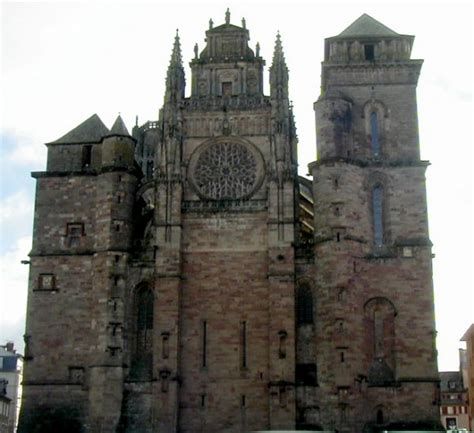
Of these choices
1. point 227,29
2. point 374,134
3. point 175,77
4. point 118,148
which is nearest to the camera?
point 374,134

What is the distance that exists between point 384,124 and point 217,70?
901 centimetres

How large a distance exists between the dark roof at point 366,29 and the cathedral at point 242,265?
146 millimetres

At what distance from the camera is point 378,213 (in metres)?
43.6

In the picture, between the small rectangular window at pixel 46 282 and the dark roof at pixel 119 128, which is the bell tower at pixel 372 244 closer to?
the dark roof at pixel 119 128

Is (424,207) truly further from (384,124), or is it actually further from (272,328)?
(272,328)

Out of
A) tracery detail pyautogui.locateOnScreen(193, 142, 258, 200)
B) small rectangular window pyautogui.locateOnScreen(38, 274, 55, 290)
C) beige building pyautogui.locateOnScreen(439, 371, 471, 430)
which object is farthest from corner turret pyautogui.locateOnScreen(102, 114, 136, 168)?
beige building pyautogui.locateOnScreen(439, 371, 471, 430)

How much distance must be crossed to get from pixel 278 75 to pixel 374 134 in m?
5.59

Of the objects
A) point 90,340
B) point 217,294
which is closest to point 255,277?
point 217,294

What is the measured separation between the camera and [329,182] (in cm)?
4300

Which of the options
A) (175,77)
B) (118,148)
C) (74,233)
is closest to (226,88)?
(175,77)

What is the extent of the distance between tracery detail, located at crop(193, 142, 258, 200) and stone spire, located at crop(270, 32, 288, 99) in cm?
314

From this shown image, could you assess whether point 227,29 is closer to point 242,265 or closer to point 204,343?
point 242,265

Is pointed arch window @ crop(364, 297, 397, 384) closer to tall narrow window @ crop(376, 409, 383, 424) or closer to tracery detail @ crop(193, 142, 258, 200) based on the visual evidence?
tall narrow window @ crop(376, 409, 383, 424)

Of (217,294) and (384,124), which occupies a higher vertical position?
(384,124)
